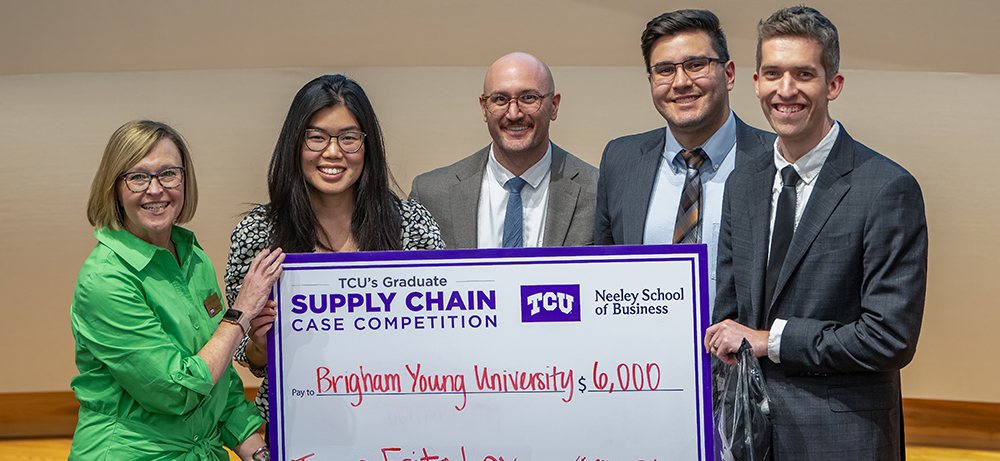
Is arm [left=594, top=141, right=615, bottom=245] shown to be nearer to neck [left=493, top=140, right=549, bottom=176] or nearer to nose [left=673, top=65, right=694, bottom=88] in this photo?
neck [left=493, top=140, right=549, bottom=176]

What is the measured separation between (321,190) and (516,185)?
2.46 ft

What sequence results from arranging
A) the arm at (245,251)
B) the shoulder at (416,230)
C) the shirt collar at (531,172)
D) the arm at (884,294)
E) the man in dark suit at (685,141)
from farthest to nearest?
the shirt collar at (531,172), the man in dark suit at (685,141), the shoulder at (416,230), the arm at (245,251), the arm at (884,294)

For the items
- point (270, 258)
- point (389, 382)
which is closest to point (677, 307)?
point (389, 382)

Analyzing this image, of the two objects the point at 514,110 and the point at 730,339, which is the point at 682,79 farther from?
the point at 730,339

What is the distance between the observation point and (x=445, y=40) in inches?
179

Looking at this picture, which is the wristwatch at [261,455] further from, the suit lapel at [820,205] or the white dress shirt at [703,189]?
the suit lapel at [820,205]

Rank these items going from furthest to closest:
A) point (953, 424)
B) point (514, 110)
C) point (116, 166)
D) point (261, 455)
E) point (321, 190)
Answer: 1. point (953, 424)
2. point (514, 110)
3. point (321, 190)
4. point (261, 455)
5. point (116, 166)

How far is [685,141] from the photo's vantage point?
237 cm

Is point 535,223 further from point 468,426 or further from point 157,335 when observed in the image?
point 157,335

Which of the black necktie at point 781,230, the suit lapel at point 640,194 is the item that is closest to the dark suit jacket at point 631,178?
the suit lapel at point 640,194

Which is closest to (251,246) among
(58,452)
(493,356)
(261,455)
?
(261,455)

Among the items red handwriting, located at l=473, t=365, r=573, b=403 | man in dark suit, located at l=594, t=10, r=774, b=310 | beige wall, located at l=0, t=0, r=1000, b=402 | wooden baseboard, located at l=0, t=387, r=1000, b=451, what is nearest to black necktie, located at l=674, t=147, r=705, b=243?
man in dark suit, located at l=594, t=10, r=774, b=310

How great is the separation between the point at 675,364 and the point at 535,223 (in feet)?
2.91

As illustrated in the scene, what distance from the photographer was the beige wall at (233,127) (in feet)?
14.4
